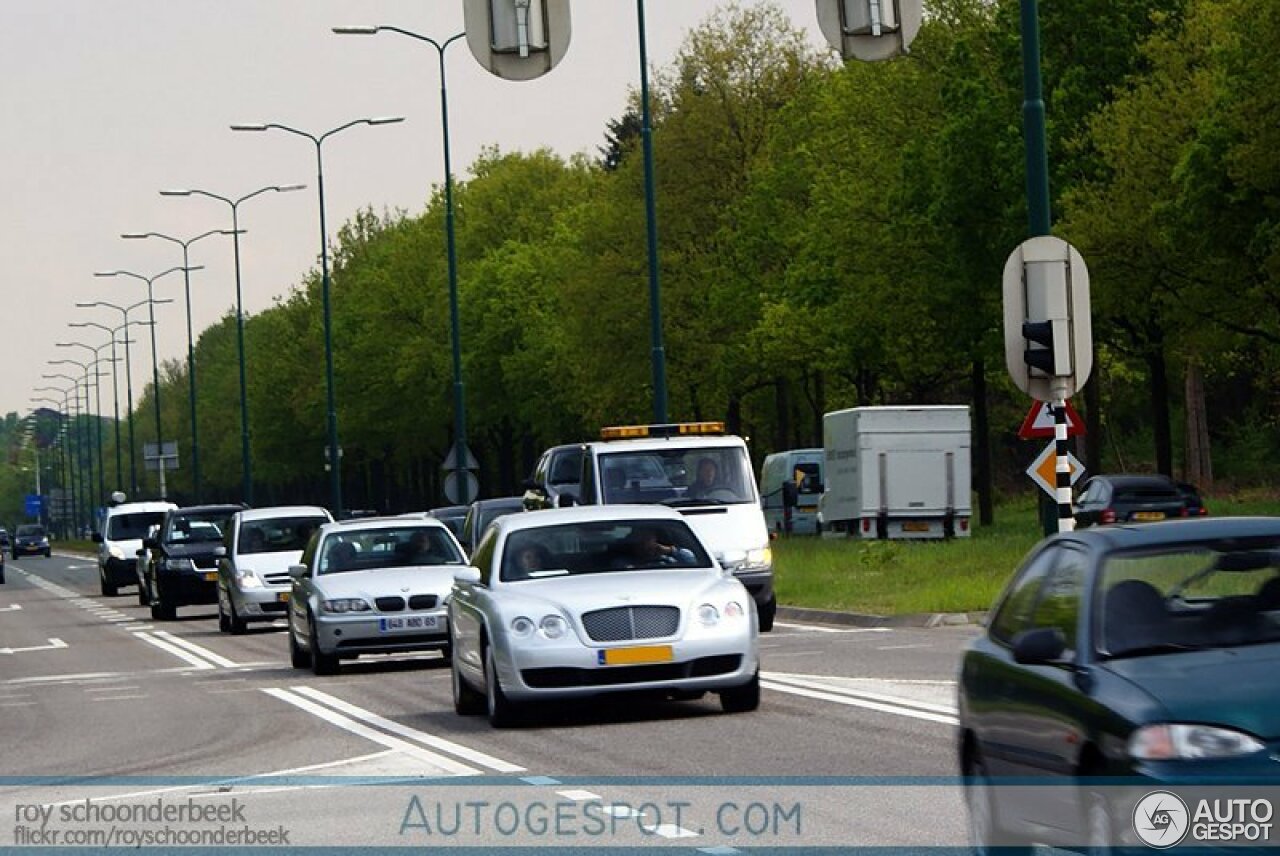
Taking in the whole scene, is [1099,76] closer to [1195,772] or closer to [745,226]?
[745,226]

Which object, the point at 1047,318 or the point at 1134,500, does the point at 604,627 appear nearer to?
the point at 1047,318

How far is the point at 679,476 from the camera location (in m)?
30.3

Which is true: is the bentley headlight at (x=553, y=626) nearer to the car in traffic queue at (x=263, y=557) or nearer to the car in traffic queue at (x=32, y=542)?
the car in traffic queue at (x=263, y=557)

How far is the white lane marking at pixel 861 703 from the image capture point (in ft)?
56.0

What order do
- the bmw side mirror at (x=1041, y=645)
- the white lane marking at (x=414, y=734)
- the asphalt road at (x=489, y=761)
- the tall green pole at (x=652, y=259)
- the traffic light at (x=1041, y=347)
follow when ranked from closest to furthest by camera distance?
the bmw side mirror at (x=1041, y=645)
the asphalt road at (x=489, y=761)
the white lane marking at (x=414, y=734)
the traffic light at (x=1041, y=347)
the tall green pole at (x=652, y=259)

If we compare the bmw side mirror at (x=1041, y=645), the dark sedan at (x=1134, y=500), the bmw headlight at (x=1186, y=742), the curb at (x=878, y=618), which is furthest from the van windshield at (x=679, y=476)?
the bmw headlight at (x=1186, y=742)

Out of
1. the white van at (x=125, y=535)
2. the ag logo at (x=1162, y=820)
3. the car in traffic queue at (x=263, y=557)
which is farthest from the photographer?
the white van at (x=125, y=535)

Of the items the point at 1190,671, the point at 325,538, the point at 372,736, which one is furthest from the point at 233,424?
the point at 1190,671

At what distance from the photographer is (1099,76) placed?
52688 millimetres

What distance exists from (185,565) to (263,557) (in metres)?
8.55

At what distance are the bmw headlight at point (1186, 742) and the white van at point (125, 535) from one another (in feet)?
166

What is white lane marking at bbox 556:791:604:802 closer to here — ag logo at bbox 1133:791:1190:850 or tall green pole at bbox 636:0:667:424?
ag logo at bbox 1133:791:1190:850

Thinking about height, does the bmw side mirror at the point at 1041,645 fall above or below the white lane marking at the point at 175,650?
above

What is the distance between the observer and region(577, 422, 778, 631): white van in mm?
29406
